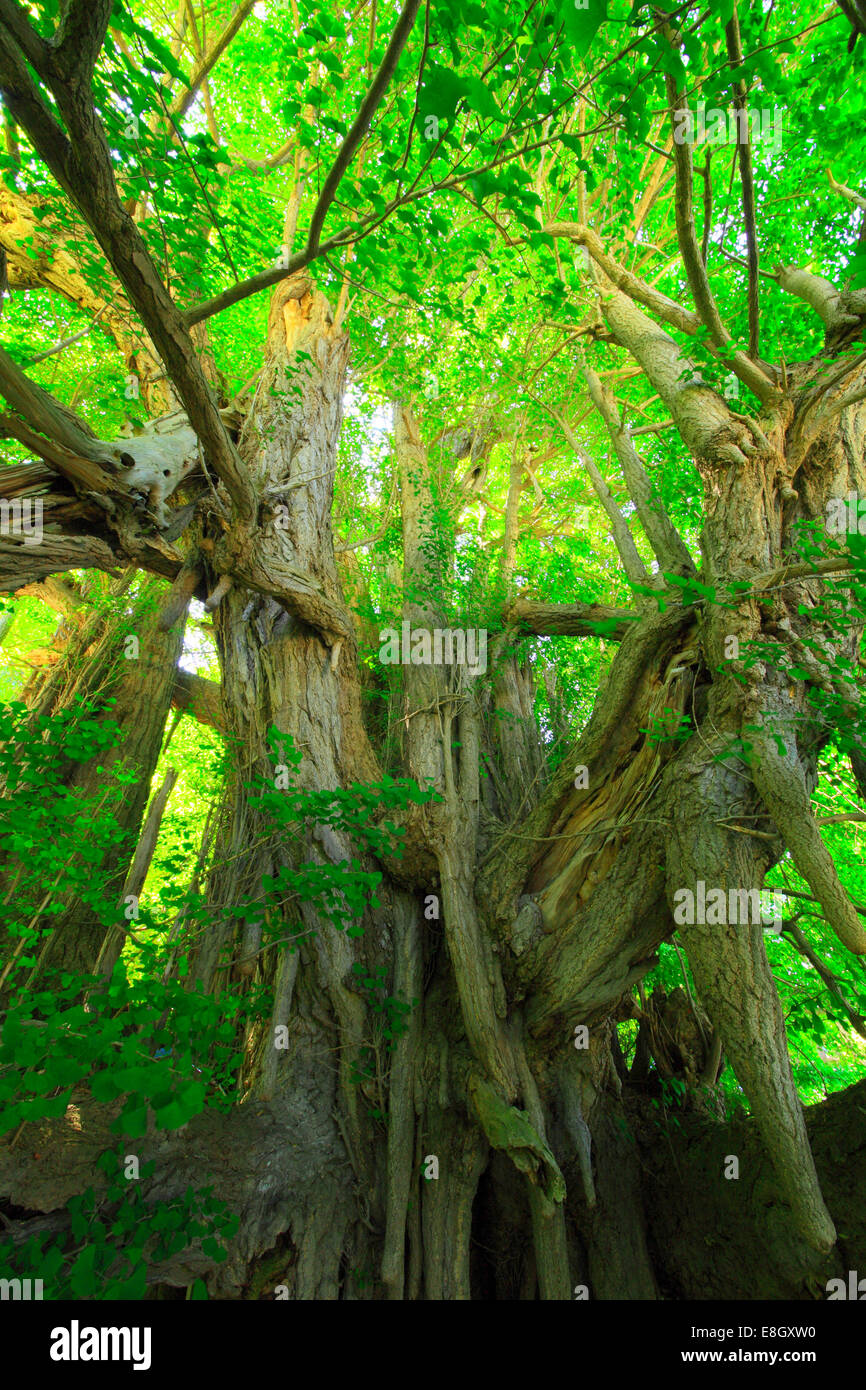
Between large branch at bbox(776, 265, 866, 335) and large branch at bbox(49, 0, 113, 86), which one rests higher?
large branch at bbox(776, 265, 866, 335)

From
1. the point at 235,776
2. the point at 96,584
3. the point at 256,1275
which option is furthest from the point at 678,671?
the point at 96,584

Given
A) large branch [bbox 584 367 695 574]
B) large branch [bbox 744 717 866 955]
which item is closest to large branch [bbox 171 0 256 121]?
large branch [bbox 584 367 695 574]

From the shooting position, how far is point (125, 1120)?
4.82ft

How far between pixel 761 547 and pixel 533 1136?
345 cm

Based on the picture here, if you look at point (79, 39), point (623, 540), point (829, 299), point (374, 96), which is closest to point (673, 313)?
point (829, 299)

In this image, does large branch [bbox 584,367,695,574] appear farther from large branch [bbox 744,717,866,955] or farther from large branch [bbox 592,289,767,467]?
large branch [bbox 744,717,866,955]

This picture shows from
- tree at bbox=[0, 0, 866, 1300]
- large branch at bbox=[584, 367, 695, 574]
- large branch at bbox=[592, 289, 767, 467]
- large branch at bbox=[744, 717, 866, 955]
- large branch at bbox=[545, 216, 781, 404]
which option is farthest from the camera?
large branch at bbox=[584, 367, 695, 574]

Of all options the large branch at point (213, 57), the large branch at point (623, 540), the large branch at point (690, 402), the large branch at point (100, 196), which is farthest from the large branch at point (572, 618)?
the large branch at point (213, 57)

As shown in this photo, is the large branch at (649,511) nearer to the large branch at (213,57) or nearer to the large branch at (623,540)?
the large branch at (623,540)

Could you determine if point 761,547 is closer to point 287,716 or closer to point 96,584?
point 287,716

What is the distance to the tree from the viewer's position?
2.40 metres

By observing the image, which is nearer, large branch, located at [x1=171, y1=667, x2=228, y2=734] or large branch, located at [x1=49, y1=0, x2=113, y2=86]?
large branch, located at [x1=49, y1=0, x2=113, y2=86]

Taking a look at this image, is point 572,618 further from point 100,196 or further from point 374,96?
point 100,196

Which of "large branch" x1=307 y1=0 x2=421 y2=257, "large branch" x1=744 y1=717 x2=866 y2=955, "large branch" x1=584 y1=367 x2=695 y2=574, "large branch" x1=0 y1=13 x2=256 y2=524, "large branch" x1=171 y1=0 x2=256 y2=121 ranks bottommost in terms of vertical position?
"large branch" x1=744 y1=717 x2=866 y2=955
